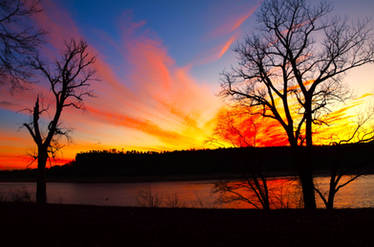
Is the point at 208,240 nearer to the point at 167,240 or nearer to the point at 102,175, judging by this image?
the point at 167,240

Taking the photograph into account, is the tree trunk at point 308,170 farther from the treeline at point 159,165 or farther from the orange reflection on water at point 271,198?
the treeline at point 159,165

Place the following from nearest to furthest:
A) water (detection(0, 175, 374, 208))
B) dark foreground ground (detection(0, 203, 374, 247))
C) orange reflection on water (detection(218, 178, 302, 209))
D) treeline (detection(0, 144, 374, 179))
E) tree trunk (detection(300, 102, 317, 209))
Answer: dark foreground ground (detection(0, 203, 374, 247)) < tree trunk (detection(300, 102, 317, 209)) < orange reflection on water (detection(218, 178, 302, 209)) < water (detection(0, 175, 374, 208)) < treeline (detection(0, 144, 374, 179))

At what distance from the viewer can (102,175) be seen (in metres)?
152

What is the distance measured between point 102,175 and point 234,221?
153070mm

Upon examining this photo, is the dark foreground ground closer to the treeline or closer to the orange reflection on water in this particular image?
the orange reflection on water

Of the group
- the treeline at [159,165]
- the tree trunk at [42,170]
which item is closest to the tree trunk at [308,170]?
the tree trunk at [42,170]

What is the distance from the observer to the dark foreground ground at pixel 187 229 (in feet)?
21.9

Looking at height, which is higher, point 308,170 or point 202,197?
point 308,170

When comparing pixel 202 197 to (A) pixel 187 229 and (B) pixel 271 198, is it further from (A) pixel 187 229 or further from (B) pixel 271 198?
(A) pixel 187 229

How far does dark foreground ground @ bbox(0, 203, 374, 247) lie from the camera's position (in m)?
6.67

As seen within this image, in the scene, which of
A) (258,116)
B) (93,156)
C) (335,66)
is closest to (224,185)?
(258,116)

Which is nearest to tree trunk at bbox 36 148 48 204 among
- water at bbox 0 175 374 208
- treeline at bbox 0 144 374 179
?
water at bbox 0 175 374 208

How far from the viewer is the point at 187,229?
785 centimetres

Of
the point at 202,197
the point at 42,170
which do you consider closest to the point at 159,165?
the point at 202,197
